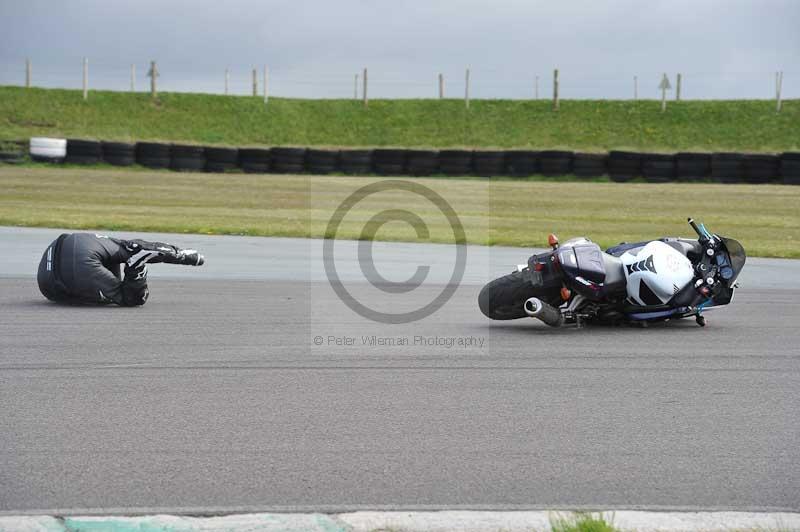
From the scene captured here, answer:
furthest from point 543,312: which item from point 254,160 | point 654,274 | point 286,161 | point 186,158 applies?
point 186,158

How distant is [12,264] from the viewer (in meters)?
13.1

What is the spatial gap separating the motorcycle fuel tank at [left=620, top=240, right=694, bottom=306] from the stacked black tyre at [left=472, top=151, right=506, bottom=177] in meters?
21.6

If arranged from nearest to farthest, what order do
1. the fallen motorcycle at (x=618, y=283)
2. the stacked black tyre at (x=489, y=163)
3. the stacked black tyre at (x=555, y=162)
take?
the fallen motorcycle at (x=618, y=283)
the stacked black tyre at (x=555, y=162)
the stacked black tyre at (x=489, y=163)

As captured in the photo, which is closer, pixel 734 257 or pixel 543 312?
pixel 543 312

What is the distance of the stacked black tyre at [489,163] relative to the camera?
30.2m

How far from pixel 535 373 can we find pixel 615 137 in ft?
111

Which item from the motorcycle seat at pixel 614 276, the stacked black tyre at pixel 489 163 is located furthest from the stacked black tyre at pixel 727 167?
the motorcycle seat at pixel 614 276

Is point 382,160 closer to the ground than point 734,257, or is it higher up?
higher up

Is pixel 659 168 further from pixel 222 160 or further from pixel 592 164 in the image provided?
pixel 222 160

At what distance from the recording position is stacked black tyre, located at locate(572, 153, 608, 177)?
96.0ft

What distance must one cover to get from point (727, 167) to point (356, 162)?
1048 centimetres

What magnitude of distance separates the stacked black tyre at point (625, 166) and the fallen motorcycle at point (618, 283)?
20411mm

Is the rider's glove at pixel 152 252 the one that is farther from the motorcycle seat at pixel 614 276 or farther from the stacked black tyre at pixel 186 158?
the stacked black tyre at pixel 186 158

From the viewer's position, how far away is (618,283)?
861 cm
